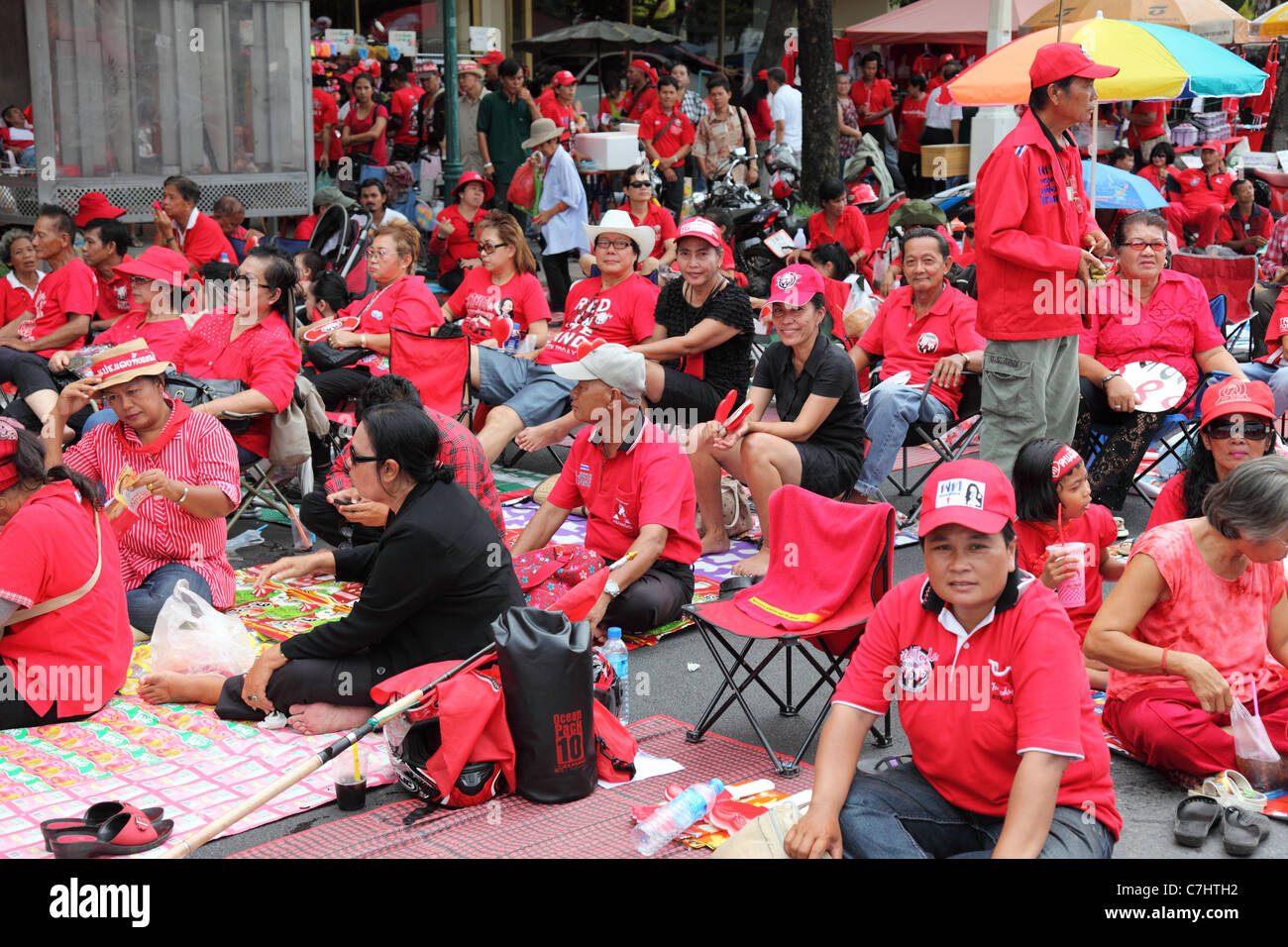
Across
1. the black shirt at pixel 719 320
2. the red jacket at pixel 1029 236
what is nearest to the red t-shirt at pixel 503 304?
the black shirt at pixel 719 320

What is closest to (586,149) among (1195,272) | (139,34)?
(139,34)

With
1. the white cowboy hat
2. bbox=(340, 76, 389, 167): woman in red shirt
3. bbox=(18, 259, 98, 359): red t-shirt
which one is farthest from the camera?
bbox=(340, 76, 389, 167): woman in red shirt

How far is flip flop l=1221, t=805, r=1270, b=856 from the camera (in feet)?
12.1

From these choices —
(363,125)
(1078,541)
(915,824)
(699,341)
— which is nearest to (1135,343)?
(699,341)

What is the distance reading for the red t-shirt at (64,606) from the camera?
14.5ft

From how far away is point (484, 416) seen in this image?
25.6 feet

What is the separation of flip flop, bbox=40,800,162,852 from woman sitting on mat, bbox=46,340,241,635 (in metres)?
1.70

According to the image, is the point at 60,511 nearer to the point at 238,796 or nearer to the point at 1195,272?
the point at 238,796

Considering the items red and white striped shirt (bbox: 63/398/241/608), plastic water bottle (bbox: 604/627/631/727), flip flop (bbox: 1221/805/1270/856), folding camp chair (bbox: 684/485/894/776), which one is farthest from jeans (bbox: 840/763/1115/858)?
red and white striped shirt (bbox: 63/398/241/608)

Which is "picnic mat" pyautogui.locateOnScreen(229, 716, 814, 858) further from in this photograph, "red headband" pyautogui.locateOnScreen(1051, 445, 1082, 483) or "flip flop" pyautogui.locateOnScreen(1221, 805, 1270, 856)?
"red headband" pyautogui.locateOnScreen(1051, 445, 1082, 483)

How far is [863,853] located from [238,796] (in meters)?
2.01

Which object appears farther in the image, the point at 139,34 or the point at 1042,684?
the point at 139,34

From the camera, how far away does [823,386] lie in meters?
6.20
